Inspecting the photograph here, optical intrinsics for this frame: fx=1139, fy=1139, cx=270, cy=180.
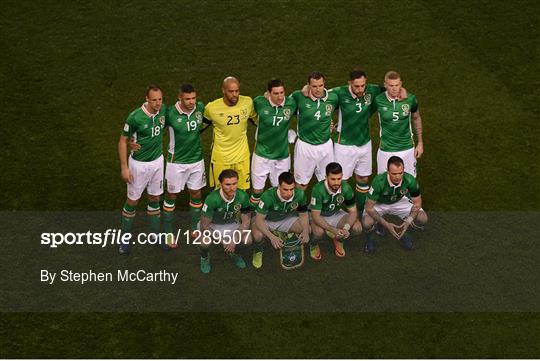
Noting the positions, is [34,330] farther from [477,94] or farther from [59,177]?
[477,94]

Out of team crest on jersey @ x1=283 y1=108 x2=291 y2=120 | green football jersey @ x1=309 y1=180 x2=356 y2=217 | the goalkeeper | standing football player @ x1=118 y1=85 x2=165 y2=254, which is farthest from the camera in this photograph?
team crest on jersey @ x1=283 y1=108 x2=291 y2=120

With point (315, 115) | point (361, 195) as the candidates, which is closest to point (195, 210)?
point (315, 115)

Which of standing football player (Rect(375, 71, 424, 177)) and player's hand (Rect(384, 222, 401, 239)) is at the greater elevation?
standing football player (Rect(375, 71, 424, 177))

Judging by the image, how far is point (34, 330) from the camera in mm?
15484

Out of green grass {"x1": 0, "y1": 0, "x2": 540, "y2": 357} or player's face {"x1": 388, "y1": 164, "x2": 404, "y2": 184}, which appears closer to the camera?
green grass {"x1": 0, "y1": 0, "x2": 540, "y2": 357}

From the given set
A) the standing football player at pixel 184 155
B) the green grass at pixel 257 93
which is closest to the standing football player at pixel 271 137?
the standing football player at pixel 184 155

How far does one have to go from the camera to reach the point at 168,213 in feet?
56.7

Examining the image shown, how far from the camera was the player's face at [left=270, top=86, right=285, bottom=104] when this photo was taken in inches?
662

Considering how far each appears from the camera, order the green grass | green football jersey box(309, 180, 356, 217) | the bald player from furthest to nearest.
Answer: the bald player → green football jersey box(309, 180, 356, 217) → the green grass

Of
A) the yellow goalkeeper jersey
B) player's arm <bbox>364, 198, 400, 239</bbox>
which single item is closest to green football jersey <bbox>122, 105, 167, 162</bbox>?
the yellow goalkeeper jersey

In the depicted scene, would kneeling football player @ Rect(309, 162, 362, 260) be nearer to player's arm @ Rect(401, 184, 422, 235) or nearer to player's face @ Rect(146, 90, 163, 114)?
player's arm @ Rect(401, 184, 422, 235)

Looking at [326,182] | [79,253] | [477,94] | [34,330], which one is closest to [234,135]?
[326,182]

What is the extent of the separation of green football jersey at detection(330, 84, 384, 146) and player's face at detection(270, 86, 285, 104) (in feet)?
2.97

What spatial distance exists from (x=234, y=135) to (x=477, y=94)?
5.90 m
